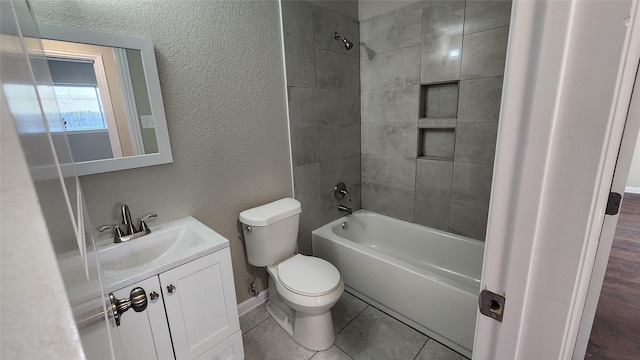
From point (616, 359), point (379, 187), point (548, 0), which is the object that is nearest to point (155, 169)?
point (548, 0)

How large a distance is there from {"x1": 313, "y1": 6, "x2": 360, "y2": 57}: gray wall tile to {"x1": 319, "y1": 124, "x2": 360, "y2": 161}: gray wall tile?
0.64 meters

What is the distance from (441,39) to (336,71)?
0.82 metres

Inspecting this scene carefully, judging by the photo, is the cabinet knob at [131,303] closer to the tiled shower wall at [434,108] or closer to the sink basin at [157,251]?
the sink basin at [157,251]

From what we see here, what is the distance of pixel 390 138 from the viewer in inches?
94.3

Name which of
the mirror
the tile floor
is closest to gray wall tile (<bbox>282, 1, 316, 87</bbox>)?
the mirror

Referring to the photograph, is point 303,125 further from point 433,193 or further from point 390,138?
point 433,193

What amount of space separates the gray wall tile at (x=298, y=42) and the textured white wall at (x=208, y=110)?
7 centimetres

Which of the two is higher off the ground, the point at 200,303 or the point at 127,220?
the point at 127,220

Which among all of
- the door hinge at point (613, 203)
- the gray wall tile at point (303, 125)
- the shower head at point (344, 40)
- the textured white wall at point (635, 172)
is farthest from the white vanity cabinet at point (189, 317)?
the textured white wall at point (635, 172)

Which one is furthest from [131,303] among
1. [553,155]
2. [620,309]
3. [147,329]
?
[620,309]

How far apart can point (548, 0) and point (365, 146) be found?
7.37 feet

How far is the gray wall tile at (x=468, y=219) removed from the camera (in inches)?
79.0

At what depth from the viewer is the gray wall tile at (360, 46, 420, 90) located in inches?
84.0

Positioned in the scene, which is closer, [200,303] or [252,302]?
[200,303]
